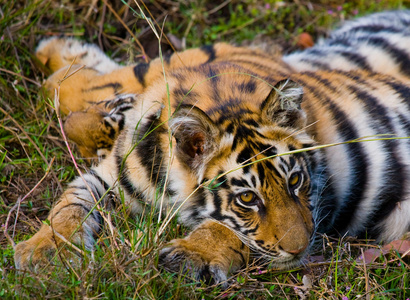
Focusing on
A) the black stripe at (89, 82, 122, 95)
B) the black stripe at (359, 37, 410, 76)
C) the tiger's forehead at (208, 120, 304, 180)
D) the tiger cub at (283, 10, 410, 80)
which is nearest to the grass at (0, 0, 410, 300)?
the black stripe at (89, 82, 122, 95)

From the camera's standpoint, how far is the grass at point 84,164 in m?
2.12

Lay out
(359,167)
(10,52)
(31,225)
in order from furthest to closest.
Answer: (10,52) → (359,167) → (31,225)

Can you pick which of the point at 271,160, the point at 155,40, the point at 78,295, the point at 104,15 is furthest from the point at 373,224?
the point at 104,15

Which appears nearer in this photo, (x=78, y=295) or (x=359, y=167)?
(x=78, y=295)

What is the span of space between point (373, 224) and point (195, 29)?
230 cm

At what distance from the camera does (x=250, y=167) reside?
7.49 feet

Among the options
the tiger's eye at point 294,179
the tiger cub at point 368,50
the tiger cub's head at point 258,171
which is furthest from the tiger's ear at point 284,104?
the tiger cub at point 368,50

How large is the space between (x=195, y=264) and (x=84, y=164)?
1190mm

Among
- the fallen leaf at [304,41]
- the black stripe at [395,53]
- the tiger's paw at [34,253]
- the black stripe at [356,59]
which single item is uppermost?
the black stripe at [395,53]

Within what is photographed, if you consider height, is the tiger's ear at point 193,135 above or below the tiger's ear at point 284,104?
below

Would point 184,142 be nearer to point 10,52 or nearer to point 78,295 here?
point 78,295

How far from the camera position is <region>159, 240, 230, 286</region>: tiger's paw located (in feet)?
7.48

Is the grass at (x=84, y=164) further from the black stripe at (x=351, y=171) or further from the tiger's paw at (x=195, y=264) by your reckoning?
the black stripe at (x=351, y=171)

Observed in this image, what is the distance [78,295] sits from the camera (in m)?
2.02
